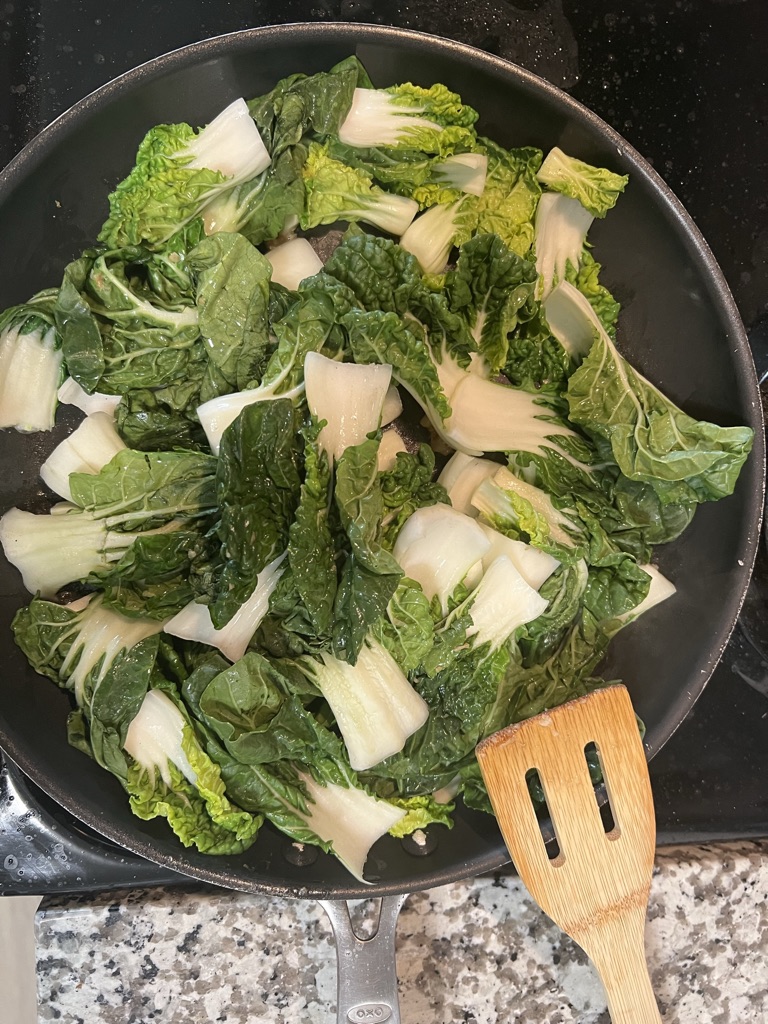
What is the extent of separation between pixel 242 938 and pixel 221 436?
1.09m

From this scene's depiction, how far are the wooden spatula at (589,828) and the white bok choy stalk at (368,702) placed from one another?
0.17 m

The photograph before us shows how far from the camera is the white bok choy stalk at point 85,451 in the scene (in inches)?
55.4

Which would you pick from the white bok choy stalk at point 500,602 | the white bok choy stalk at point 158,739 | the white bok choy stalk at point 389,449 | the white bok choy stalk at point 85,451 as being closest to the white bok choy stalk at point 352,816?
the white bok choy stalk at point 158,739

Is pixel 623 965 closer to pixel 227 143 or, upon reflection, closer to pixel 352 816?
pixel 352 816

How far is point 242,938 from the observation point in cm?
157

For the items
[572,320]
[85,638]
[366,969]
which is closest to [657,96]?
[572,320]

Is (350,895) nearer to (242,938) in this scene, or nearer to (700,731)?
(242,938)

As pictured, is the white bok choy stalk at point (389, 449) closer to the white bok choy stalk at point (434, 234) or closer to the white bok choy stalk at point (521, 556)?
the white bok choy stalk at point (521, 556)

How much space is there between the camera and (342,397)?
1.31 metres

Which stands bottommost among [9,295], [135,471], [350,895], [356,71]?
[350,895]

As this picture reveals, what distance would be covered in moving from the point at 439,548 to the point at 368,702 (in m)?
0.32

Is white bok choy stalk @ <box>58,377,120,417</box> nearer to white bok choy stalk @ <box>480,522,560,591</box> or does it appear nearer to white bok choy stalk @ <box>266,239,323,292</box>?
white bok choy stalk @ <box>266,239,323,292</box>

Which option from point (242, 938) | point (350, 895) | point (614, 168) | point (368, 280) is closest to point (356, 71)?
point (368, 280)

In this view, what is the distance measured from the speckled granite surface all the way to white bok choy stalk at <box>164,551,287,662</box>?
61 centimetres
